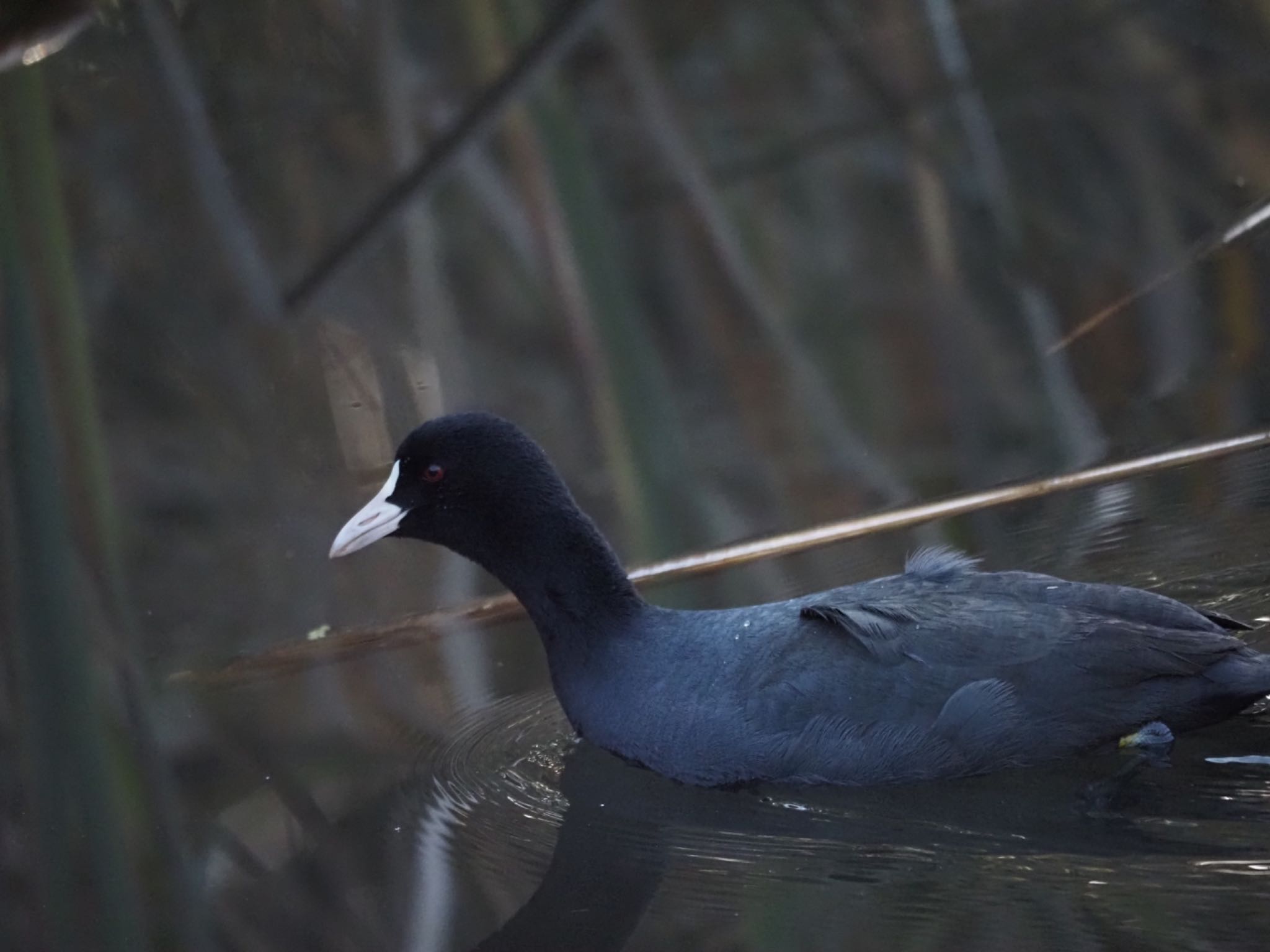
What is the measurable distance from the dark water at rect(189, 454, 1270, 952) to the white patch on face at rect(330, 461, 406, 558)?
33cm

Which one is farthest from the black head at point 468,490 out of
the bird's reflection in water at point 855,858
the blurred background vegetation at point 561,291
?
the bird's reflection in water at point 855,858

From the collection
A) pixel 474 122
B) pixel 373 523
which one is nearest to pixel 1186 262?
pixel 474 122

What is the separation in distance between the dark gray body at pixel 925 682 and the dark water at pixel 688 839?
0.06 metres

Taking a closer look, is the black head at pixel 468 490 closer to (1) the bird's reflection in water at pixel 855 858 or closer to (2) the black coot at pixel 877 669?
(2) the black coot at pixel 877 669

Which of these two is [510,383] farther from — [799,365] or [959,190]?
[959,190]

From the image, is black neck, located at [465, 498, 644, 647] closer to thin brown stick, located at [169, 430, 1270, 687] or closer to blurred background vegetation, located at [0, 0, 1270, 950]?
blurred background vegetation, located at [0, 0, 1270, 950]

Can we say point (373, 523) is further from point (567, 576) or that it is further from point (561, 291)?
point (561, 291)

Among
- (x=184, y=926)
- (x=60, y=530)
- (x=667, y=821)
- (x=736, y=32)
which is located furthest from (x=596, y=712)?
(x=736, y=32)

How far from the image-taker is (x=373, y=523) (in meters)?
3.39

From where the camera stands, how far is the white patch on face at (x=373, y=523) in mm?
3361

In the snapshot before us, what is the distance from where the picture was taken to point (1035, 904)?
2322 millimetres

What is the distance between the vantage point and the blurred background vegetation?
3.64 m

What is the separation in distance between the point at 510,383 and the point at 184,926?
2389 mm

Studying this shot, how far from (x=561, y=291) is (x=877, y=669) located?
84.2 inches
